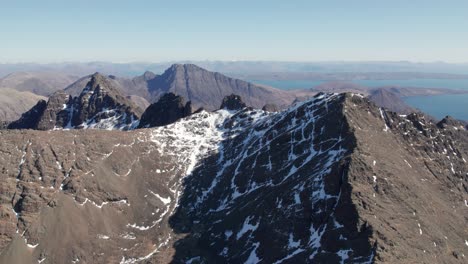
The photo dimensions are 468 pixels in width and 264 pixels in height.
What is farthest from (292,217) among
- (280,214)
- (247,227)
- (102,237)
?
(102,237)

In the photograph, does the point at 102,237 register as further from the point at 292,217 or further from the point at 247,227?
the point at 292,217

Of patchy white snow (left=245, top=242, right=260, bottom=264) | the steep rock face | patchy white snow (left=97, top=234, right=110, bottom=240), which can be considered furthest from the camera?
patchy white snow (left=97, top=234, right=110, bottom=240)

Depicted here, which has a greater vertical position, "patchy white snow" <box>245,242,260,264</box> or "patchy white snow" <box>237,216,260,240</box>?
"patchy white snow" <box>237,216,260,240</box>

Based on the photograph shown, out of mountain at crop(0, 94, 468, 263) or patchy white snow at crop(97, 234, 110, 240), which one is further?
patchy white snow at crop(97, 234, 110, 240)

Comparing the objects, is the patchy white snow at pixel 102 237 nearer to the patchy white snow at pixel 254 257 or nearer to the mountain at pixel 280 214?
the mountain at pixel 280 214

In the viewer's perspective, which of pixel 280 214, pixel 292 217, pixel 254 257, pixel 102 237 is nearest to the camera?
pixel 254 257

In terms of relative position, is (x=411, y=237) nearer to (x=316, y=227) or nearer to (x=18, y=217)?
(x=316, y=227)

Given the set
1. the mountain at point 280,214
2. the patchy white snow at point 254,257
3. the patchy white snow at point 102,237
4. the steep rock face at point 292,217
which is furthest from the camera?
the patchy white snow at point 102,237

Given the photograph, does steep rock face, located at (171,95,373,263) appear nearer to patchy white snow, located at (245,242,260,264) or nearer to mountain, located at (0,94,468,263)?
patchy white snow, located at (245,242,260,264)

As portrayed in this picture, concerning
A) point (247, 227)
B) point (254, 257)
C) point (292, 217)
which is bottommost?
point (254, 257)

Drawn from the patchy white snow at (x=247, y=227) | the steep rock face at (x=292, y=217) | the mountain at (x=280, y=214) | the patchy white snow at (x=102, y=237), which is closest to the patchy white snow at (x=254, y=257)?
the steep rock face at (x=292, y=217)

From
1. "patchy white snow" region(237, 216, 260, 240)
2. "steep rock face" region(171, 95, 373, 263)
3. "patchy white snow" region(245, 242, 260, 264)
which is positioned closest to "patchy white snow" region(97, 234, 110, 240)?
"steep rock face" region(171, 95, 373, 263)

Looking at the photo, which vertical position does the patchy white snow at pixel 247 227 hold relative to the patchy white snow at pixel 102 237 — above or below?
above
